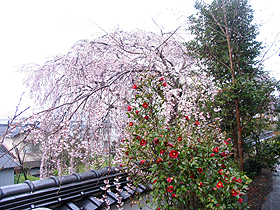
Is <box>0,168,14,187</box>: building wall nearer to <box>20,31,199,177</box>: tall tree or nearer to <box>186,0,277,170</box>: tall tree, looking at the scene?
<box>20,31,199,177</box>: tall tree

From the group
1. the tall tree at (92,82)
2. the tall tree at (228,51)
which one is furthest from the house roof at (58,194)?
the tall tree at (228,51)

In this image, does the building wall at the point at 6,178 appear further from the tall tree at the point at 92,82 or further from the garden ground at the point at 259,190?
the garden ground at the point at 259,190

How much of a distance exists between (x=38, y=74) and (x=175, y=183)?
3.19m

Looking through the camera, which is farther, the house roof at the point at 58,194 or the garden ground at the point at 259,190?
the garden ground at the point at 259,190

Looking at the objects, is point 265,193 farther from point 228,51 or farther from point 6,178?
point 6,178

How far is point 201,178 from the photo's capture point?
1.49 m

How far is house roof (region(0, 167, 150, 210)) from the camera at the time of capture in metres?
1.65

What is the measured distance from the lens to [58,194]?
1.94m

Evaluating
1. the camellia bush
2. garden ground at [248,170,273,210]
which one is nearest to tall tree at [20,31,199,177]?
the camellia bush

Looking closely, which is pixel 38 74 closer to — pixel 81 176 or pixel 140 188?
pixel 81 176

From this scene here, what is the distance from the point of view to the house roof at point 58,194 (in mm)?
1652

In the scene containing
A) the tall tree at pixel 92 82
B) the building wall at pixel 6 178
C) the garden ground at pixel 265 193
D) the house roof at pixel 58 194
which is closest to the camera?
the house roof at pixel 58 194

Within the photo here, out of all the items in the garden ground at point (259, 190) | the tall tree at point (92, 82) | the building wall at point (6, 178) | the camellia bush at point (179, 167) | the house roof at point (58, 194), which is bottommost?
the garden ground at point (259, 190)

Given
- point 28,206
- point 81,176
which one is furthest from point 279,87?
point 28,206
